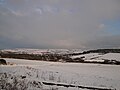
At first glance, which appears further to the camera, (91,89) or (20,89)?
(91,89)

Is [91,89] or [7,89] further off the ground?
[7,89]

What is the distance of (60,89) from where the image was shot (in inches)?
545

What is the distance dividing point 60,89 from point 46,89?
55.1 inches

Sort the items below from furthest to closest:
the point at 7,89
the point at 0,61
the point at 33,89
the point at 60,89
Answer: the point at 0,61
the point at 60,89
the point at 33,89
the point at 7,89

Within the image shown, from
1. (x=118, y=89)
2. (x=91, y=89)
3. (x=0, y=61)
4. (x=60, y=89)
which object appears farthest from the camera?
(x=0, y=61)

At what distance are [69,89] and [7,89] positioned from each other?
17.1 feet

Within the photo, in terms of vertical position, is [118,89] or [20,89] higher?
[20,89]

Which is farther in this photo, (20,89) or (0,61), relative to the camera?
(0,61)

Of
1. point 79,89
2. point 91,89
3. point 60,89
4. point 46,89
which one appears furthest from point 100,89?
point 46,89

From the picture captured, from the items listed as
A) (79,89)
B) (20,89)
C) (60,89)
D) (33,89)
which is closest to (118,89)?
(79,89)

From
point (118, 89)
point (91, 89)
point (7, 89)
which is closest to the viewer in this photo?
point (7, 89)

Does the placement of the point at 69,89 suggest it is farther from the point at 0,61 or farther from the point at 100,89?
the point at 0,61

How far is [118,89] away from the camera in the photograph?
17.0 metres

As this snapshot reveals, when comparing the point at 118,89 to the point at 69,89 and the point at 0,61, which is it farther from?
the point at 0,61
